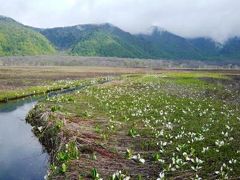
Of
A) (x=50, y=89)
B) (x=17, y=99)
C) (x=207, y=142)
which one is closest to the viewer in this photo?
(x=207, y=142)

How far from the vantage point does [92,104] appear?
1359 inches

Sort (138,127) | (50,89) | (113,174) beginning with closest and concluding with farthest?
(113,174)
(138,127)
(50,89)

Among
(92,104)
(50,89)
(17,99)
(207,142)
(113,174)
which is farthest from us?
(50,89)

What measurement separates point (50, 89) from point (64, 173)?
139 ft

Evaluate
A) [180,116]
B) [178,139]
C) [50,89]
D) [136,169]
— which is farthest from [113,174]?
[50,89]

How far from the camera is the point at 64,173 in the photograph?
1564 cm

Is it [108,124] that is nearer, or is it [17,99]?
[108,124]

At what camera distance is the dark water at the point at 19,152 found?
18.6 m

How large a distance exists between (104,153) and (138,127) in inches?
224

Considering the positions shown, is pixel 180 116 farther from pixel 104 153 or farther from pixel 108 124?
pixel 104 153

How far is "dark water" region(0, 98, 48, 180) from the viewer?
1862 centimetres

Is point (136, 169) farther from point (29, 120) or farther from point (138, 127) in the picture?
point (29, 120)

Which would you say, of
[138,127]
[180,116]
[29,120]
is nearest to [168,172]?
[138,127]

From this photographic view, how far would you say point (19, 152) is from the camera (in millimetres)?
22297
